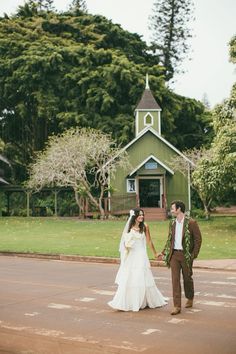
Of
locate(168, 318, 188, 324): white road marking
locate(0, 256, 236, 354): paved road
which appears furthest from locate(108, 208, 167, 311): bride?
locate(168, 318, 188, 324): white road marking

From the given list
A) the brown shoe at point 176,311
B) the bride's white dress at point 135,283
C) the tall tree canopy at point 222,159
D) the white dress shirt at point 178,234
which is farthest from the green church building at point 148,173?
the brown shoe at point 176,311

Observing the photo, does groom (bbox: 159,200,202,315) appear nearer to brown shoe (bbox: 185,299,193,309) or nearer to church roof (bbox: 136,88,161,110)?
brown shoe (bbox: 185,299,193,309)

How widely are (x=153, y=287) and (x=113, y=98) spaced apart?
36467 mm

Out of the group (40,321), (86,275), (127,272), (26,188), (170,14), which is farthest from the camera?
(170,14)

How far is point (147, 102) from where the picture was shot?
142ft

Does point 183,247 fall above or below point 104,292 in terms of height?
above

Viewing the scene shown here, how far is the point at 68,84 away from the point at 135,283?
3846 cm

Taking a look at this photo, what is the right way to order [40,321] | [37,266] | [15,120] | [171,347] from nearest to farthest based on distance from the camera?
[171,347], [40,321], [37,266], [15,120]

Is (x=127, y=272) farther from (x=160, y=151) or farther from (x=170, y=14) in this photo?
(x=170, y=14)

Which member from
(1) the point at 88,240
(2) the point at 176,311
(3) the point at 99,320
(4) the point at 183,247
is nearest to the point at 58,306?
(3) the point at 99,320

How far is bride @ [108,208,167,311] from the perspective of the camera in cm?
915

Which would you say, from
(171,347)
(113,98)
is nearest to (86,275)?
(171,347)

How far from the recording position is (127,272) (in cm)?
927

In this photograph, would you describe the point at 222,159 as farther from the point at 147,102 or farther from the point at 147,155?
the point at 147,102
